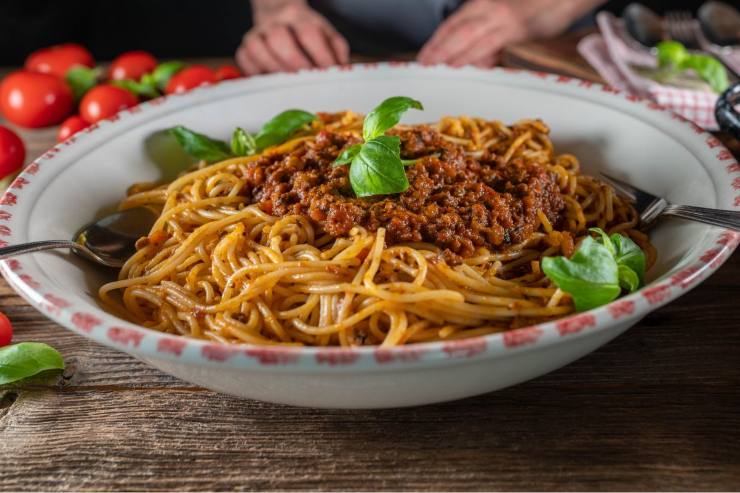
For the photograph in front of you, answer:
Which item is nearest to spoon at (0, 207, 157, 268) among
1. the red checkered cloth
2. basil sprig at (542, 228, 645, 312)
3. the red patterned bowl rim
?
the red patterned bowl rim

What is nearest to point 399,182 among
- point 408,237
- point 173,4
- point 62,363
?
point 408,237

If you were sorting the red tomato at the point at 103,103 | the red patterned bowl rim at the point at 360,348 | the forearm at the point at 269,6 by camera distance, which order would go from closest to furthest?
1. the red patterned bowl rim at the point at 360,348
2. the red tomato at the point at 103,103
3. the forearm at the point at 269,6

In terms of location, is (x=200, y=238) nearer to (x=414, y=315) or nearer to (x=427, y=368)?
(x=414, y=315)

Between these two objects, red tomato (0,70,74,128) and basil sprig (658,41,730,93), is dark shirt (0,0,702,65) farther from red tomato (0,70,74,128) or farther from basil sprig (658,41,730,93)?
red tomato (0,70,74,128)

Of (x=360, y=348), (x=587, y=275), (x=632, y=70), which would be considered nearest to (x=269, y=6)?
(x=632, y=70)

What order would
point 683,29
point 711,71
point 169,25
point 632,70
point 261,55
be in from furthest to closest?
point 169,25 < point 261,55 < point 683,29 < point 632,70 < point 711,71

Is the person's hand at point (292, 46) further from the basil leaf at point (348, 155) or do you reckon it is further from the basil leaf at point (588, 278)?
the basil leaf at point (588, 278)

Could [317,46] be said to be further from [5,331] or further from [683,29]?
[5,331]

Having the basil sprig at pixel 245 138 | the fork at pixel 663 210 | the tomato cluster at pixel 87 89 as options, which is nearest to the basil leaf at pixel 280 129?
the basil sprig at pixel 245 138
